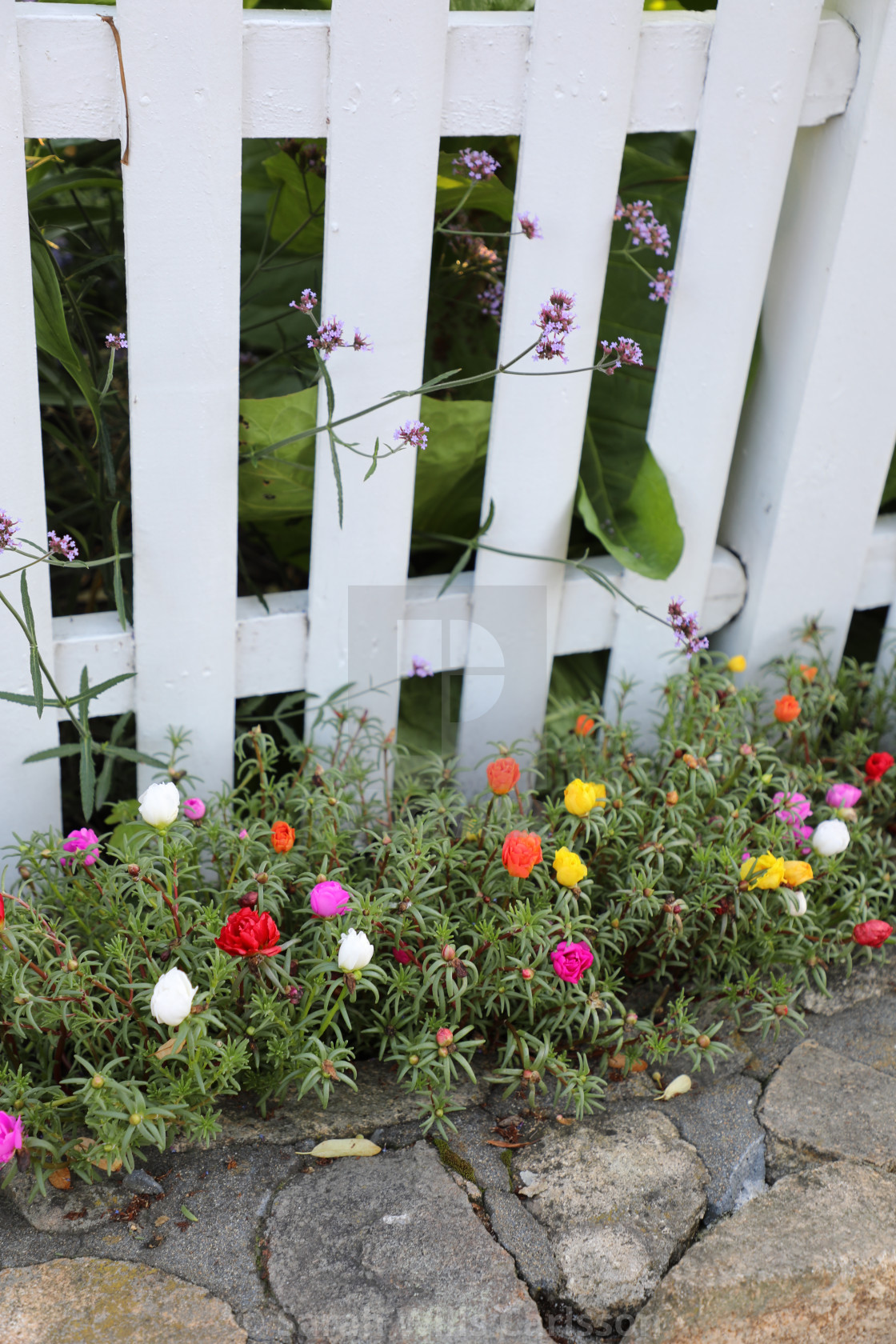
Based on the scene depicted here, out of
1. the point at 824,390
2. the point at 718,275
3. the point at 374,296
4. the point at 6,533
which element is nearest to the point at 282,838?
the point at 6,533

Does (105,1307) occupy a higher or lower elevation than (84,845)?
lower

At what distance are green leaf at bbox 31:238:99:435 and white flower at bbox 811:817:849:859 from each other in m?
1.25

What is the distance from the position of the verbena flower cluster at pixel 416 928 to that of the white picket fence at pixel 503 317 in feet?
0.60

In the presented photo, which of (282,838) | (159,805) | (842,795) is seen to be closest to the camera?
(159,805)

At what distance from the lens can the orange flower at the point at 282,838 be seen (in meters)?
1.49

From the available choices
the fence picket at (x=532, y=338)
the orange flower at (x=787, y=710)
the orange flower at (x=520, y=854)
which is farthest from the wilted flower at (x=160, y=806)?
the orange flower at (x=787, y=710)

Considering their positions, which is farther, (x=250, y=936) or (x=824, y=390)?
(x=824, y=390)

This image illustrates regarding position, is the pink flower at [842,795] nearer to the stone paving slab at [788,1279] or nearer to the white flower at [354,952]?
the stone paving slab at [788,1279]

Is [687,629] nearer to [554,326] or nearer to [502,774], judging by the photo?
[502,774]

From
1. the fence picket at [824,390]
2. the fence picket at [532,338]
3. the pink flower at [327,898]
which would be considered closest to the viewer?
the pink flower at [327,898]

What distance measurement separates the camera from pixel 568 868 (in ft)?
4.96

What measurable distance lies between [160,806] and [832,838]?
Result: 991 millimetres

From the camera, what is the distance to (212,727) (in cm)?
181

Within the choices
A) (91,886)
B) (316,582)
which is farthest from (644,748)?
(91,886)
